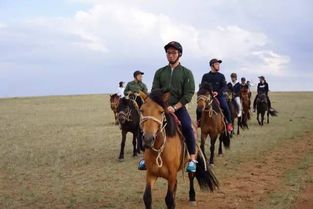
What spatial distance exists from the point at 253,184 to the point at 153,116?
528 centimetres

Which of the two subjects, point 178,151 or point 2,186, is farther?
point 2,186

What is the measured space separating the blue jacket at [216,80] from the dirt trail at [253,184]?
2.40m

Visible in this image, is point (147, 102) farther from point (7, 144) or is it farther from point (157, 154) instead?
point (7, 144)

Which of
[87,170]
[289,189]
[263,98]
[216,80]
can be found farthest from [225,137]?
[263,98]

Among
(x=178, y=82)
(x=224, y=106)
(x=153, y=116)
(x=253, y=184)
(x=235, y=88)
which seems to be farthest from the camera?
(x=235, y=88)

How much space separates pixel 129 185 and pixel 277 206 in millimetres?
3603

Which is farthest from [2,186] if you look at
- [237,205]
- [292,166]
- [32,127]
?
[32,127]

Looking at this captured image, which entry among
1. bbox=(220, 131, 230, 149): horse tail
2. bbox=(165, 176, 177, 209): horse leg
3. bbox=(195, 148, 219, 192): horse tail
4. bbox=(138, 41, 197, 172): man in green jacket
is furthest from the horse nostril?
bbox=(220, 131, 230, 149): horse tail

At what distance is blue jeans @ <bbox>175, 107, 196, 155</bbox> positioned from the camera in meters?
7.75

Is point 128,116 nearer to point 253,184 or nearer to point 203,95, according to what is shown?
point 203,95

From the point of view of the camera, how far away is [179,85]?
303 inches

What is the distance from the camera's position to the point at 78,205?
8.98 metres

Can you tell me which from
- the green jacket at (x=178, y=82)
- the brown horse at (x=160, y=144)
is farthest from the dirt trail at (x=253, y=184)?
the green jacket at (x=178, y=82)

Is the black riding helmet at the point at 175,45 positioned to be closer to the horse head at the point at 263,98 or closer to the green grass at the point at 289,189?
the green grass at the point at 289,189
